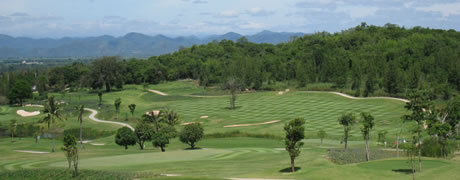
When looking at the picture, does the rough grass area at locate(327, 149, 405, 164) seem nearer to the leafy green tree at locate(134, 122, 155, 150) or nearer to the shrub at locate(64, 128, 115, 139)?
the leafy green tree at locate(134, 122, 155, 150)

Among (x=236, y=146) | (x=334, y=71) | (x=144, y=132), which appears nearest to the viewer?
(x=144, y=132)

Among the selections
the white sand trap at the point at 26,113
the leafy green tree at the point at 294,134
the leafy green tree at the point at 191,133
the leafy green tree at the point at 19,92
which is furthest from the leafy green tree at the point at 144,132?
the leafy green tree at the point at 19,92

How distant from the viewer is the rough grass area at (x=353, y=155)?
46159mm

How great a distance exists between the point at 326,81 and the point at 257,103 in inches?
1570

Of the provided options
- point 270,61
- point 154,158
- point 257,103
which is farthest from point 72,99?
point 154,158

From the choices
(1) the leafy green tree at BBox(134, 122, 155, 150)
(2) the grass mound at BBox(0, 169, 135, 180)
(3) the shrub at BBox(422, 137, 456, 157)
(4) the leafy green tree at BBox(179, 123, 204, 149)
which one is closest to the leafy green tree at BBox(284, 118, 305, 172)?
(2) the grass mound at BBox(0, 169, 135, 180)

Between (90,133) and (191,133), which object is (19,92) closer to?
(90,133)

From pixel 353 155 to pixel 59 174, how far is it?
1167 inches

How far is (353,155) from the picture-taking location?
49.4 metres

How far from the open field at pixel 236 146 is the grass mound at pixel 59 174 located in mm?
937

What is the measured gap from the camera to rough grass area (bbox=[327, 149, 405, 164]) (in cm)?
4616

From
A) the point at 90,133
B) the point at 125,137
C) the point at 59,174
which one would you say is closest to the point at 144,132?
the point at 125,137

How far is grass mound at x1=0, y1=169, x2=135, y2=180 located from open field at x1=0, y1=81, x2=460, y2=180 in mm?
937

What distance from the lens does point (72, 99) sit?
142625 millimetres
